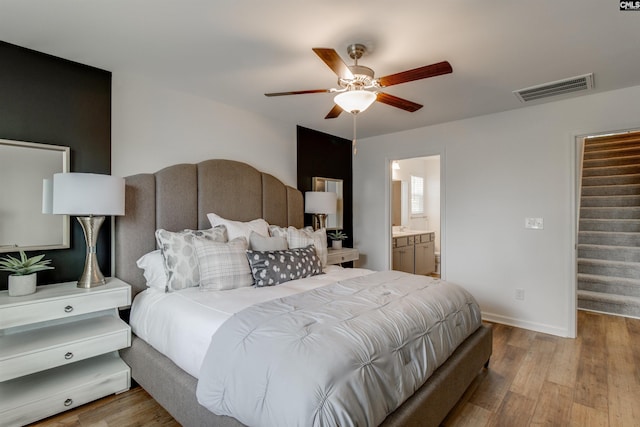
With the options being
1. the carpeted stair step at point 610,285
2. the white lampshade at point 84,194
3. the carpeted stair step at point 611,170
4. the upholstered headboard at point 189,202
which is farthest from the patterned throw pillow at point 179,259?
the carpeted stair step at point 611,170

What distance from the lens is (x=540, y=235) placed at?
11.1 feet

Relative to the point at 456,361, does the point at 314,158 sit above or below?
above

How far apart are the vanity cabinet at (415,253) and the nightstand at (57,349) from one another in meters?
3.81

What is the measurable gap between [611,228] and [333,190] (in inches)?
164

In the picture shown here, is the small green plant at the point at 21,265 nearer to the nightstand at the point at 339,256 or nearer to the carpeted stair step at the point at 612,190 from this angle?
the nightstand at the point at 339,256

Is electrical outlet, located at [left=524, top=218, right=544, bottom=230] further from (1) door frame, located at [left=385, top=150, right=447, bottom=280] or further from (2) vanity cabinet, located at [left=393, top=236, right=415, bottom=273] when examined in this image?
(2) vanity cabinet, located at [left=393, top=236, right=415, bottom=273]

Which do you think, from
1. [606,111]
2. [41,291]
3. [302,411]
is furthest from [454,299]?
[41,291]

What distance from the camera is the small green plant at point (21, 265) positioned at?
2.01m

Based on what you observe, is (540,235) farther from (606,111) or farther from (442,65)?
(442,65)

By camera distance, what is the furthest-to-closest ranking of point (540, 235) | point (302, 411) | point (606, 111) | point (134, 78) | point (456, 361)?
1. point (540, 235)
2. point (606, 111)
3. point (134, 78)
4. point (456, 361)
5. point (302, 411)

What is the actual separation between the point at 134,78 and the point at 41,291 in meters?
1.80

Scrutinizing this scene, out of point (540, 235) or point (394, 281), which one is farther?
point (540, 235)

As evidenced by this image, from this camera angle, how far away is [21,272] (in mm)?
2018

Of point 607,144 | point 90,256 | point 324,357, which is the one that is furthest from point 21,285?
point 607,144
